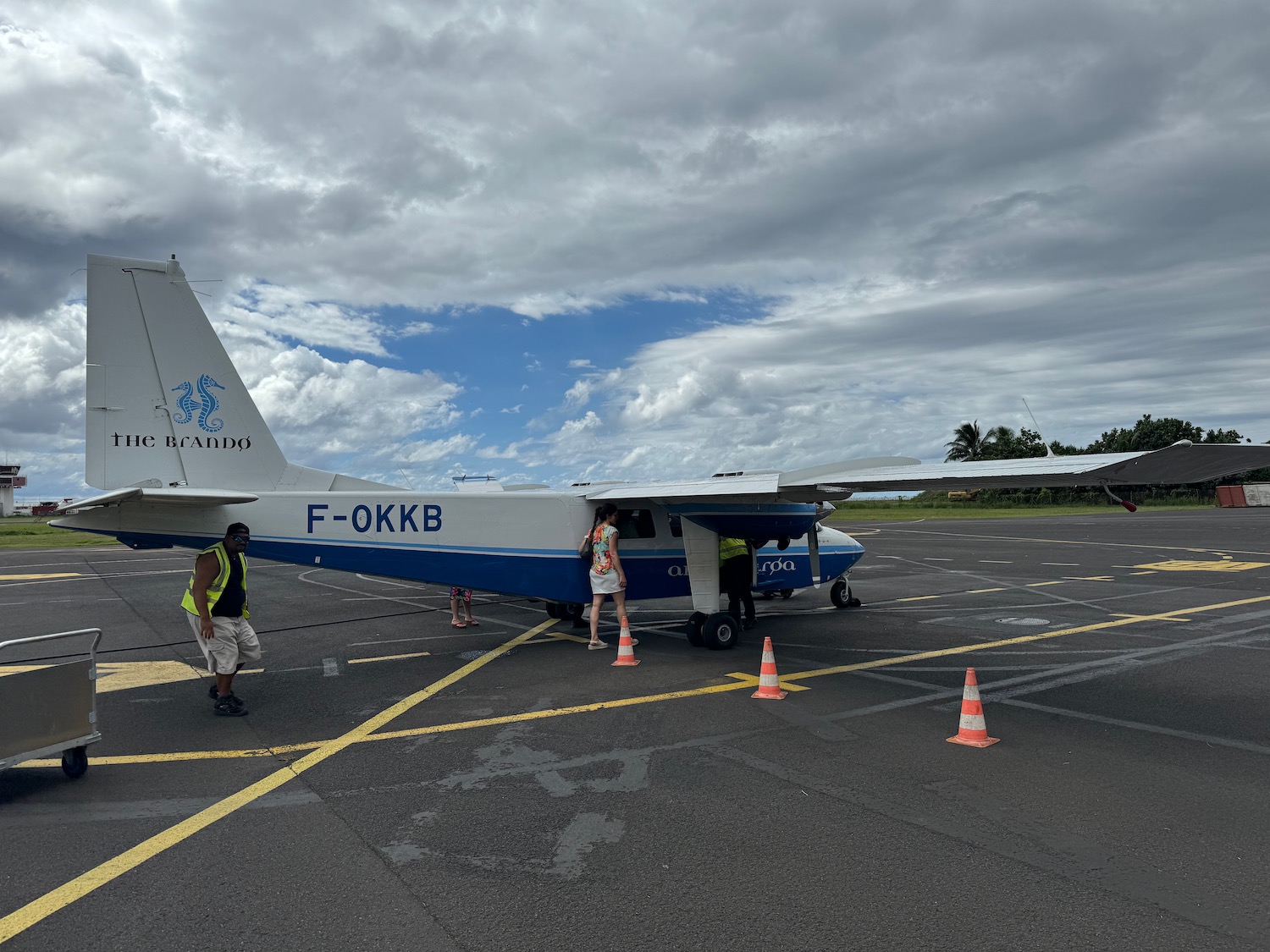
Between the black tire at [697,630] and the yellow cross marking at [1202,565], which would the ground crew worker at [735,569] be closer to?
the black tire at [697,630]

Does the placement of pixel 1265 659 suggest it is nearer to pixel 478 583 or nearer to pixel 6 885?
pixel 478 583

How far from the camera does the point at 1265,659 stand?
1014cm

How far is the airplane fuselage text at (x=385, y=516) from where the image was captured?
10234 mm

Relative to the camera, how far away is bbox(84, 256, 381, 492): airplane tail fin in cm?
922

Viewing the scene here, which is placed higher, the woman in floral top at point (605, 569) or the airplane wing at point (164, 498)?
the airplane wing at point (164, 498)

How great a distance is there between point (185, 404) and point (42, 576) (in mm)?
16303

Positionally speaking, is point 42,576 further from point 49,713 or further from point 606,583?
point 49,713

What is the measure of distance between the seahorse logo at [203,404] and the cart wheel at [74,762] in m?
4.89

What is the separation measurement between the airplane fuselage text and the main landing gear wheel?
821cm

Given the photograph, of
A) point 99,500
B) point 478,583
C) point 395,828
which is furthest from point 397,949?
point 478,583

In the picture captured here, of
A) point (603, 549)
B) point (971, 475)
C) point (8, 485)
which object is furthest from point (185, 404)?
point (8, 485)

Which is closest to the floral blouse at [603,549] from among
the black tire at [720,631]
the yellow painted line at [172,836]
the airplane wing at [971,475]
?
the airplane wing at [971,475]

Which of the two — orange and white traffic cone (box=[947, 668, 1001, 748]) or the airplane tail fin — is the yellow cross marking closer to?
orange and white traffic cone (box=[947, 668, 1001, 748])

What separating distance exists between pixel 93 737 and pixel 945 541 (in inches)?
1224
